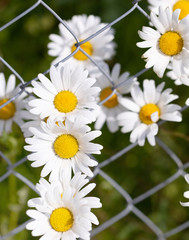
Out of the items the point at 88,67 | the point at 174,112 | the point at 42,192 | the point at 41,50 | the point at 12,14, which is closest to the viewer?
the point at 42,192

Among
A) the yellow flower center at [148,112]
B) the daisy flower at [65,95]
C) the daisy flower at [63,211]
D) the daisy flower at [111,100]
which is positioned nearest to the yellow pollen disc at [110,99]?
the daisy flower at [111,100]

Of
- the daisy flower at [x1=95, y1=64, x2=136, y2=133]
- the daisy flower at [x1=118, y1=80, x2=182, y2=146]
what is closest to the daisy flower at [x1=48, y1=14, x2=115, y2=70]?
the daisy flower at [x1=95, y1=64, x2=136, y2=133]

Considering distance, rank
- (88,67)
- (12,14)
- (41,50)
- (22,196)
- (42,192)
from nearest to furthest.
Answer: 1. (42,192)
2. (88,67)
3. (22,196)
4. (12,14)
5. (41,50)

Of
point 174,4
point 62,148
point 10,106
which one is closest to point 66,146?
point 62,148

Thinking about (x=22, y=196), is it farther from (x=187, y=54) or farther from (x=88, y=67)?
(x=187, y=54)

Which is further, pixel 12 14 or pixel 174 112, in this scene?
pixel 12 14

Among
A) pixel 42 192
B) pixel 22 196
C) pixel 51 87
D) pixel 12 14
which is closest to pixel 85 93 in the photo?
pixel 51 87
